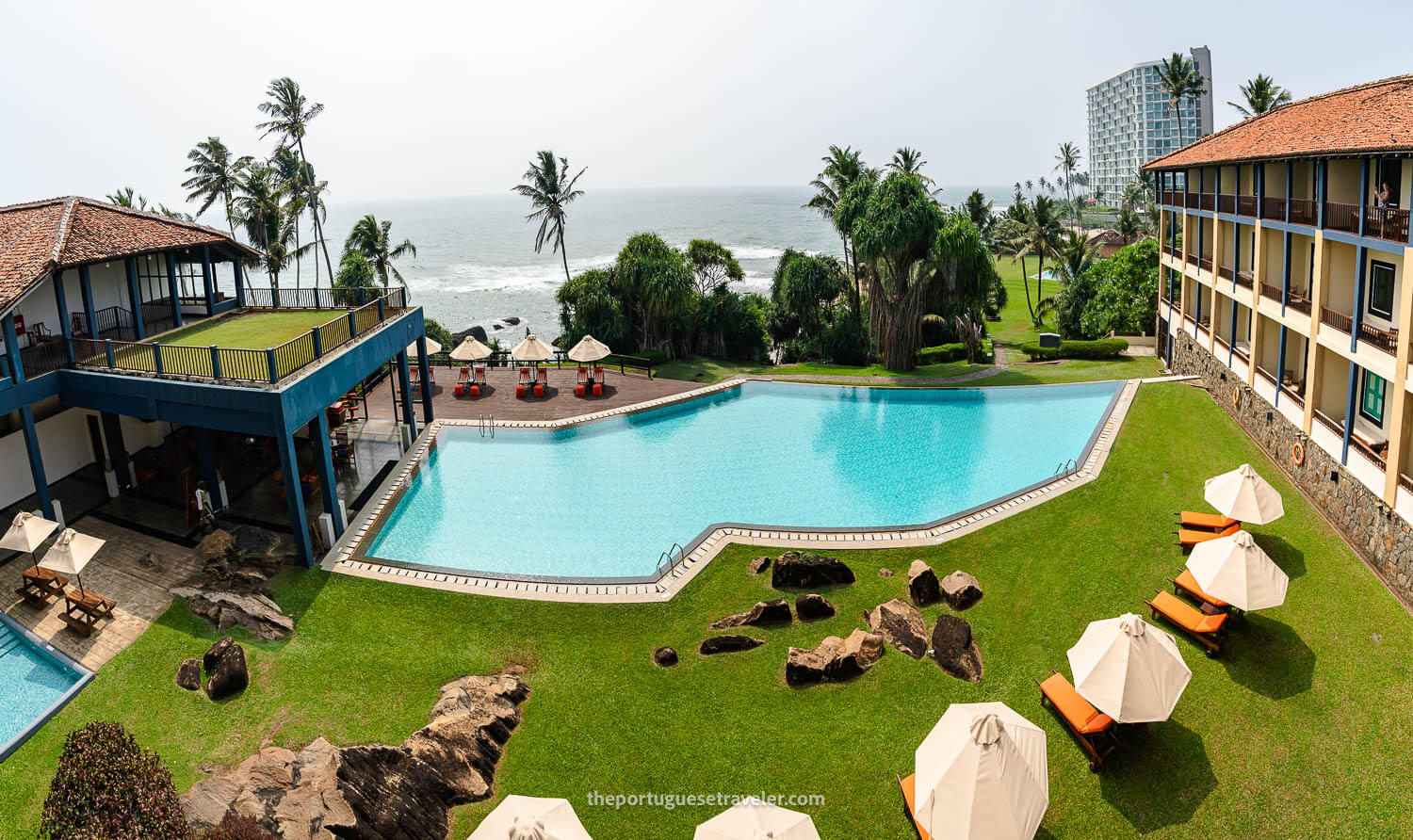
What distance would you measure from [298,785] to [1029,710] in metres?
11.6

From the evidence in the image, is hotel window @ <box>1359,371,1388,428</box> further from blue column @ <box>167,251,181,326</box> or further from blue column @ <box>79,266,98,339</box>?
blue column @ <box>167,251,181,326</box>

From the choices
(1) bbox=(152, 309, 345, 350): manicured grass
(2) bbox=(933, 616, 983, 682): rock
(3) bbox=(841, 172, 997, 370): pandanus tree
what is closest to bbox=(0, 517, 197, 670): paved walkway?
(1) bbox=(152, 309, 345, 350): manicured grass

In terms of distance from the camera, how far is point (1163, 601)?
1612cm

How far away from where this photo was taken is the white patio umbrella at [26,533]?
1648cm

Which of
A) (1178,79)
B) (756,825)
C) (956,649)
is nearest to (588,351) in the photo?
(956,649)

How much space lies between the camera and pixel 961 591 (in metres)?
17.2

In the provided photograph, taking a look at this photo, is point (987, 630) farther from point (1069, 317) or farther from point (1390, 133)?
point (1069, 317)

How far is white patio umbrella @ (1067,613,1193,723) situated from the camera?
40.1ft

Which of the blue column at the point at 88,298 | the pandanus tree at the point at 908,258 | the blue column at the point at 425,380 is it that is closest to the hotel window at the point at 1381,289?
the pandanus tree at the point at 908,258

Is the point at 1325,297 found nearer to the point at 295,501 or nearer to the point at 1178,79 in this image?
the point at 295,501

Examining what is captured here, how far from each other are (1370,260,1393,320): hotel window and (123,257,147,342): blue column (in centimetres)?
Answer: 3252

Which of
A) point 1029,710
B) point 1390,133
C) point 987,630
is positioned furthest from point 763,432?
point 1390,133

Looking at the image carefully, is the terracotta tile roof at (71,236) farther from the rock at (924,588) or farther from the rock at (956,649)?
the rock at (956,649)

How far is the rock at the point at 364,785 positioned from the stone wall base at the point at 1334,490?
17534 millimetres
